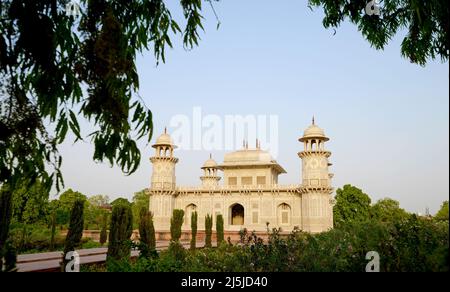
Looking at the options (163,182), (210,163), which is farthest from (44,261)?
(210,163)

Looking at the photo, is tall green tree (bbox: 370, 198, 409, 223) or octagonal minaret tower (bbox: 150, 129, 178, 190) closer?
octagonal minaret tower (bbox: 150, 129, 178, 190)

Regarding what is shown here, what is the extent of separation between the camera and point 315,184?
3428 centimetres

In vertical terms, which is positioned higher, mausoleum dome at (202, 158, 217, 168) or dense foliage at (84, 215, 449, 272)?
mausoleum dome at (202, 158, 217, 168)

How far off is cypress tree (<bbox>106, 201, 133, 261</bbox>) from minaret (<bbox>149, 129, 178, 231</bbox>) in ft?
80.1

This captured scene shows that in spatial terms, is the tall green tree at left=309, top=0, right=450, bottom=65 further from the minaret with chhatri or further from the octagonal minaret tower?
the octagonal minaret tower

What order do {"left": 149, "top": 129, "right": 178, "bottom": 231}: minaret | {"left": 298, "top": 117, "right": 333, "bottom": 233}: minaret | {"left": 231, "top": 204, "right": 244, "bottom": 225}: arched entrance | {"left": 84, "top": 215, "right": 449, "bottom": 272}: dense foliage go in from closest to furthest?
1. {"left": 84, "top": 215, "right": 449, "bottom": 272}: dense foliage
2. {"left": 298, "top": 117, "right": 333, "bottom": 233}: minaret
3. {"left": 149, "top": 129, "right": 178, "bottom": 231}: minaret
4. {"left": 231, "top": 204, "right": 244, "bottom": 225}: arched entrance

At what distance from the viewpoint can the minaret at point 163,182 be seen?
124ft

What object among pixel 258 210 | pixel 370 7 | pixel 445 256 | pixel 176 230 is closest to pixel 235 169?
pixel 258 210

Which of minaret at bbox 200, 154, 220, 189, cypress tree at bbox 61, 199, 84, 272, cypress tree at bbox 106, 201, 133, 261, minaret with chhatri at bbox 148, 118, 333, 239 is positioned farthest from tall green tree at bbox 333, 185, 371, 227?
cypress tree at bbox 61, 199, 84, 272

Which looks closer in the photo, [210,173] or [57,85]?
[57,85]

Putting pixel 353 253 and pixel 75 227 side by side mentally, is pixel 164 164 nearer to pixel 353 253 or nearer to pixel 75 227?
pixel 75 227

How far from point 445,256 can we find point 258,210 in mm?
36237

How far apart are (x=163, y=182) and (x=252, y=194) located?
9276 mm

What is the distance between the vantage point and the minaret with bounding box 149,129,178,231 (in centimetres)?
3769
